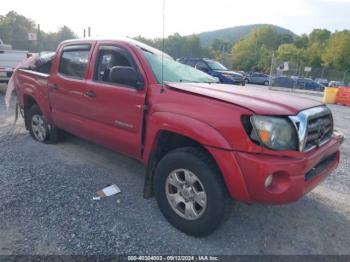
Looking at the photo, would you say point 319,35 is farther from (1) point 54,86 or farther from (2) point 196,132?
(2) point 196,132

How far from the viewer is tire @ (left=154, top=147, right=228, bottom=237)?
9.30 feet

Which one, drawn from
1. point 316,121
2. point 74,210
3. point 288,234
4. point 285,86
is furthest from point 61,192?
point 285,86

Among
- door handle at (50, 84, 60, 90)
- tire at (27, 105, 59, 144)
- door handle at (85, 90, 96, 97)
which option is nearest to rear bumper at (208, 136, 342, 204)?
door handle at (85, 90, 96, 97)

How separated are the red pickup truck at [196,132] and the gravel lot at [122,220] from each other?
0.97ft

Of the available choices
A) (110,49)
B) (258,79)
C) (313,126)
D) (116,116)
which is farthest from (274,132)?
(258,79)

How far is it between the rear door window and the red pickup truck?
0.11 ft

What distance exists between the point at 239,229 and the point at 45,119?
3.75 meters

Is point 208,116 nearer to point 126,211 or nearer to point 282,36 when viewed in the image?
point 126,211

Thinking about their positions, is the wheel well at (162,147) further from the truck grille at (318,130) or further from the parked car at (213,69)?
the parked car at (213,69)

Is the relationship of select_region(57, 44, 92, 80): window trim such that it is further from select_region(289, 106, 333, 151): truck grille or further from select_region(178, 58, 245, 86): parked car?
select_region(178, 58, 245, 86): parked car

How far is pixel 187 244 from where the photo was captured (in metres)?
2.97

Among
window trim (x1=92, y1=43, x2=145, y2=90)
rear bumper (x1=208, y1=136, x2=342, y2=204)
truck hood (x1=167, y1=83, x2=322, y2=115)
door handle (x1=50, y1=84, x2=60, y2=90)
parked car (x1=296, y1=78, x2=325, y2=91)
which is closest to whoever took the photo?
rear bumper (x1=208, y1=136, x2=342, y2=204)

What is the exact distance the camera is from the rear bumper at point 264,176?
2582 mm

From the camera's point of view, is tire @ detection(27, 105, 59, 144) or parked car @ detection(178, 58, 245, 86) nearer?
tire @ detection(27, 105, 59, 144)
